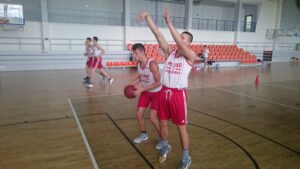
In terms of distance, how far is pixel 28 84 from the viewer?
26.3 ft

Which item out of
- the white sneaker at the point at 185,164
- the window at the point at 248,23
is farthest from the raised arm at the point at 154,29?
the window at the point at 248,23

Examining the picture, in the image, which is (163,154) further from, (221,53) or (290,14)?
(290,14)

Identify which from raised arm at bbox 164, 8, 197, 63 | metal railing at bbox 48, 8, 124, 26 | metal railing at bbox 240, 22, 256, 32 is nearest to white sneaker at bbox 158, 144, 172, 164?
A: raised arm at bbox 164, 8, 197, 63

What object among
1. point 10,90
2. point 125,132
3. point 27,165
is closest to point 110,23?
point 10,90

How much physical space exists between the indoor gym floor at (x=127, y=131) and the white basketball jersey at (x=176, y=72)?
3.39 ft

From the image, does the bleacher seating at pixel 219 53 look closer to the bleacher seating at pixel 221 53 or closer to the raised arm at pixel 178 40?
the bleacher seating at pixel 221 53

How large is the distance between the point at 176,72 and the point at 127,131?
179 cm

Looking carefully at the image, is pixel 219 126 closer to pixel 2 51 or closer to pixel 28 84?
pixel 28 84

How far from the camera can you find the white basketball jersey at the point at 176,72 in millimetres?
2652

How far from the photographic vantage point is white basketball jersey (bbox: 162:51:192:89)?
265 centimetres

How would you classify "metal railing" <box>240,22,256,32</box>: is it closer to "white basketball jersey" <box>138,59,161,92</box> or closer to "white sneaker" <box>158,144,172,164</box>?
"white basketball jersey" <box>138,59,161,92</box>

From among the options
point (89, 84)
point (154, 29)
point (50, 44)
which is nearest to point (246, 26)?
point (50, 44)

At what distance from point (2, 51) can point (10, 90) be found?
205 inches

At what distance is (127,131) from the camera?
404 cm
